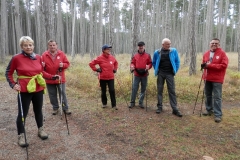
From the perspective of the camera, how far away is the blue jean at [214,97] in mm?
5172

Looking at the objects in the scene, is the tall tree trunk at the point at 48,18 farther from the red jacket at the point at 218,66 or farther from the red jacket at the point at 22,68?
the red jacket at the point at 218,66

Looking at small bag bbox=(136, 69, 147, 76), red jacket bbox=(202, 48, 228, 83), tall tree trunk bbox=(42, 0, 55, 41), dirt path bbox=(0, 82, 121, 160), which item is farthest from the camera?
tall tree trunk bbox=(42, 0, 55, 41)

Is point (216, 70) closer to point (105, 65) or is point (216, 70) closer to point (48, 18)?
point (105, 65)

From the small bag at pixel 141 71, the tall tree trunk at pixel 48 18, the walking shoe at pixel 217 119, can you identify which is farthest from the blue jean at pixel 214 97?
the tall tree trunk at pixel 48 18

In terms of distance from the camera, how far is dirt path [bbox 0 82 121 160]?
11.1ft

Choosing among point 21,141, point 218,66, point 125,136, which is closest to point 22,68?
point 21,141

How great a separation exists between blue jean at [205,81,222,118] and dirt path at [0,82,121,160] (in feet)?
11.1

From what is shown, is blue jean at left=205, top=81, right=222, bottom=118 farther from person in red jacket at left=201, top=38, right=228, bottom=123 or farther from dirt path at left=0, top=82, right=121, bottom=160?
dirt path at left=0, top=82, right=121, bottom=160

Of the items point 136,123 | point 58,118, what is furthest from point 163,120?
point 58,118

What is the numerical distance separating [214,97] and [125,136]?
2854 millimetres

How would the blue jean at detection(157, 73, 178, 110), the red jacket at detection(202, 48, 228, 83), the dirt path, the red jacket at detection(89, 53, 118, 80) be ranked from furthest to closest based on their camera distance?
the red jacket at detection(89, 53, 118, 80) → the blue jean at detection(157, 73, 178, 110) → the red jacket at detection(202, 48, 228, 83) → the dirt path

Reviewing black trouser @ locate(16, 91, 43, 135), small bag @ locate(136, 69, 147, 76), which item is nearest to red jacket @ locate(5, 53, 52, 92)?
black trouser @ locate(16, 91, 43, 135)

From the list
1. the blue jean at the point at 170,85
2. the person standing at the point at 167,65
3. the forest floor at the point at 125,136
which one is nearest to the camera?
the forest floor at the point at 125,136

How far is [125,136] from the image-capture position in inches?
165
